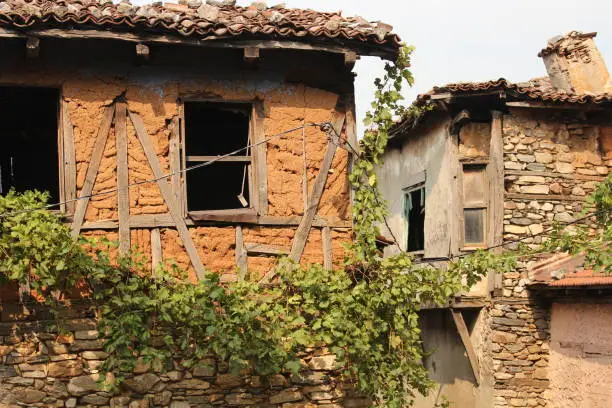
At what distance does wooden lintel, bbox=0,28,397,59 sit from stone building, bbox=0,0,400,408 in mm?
14

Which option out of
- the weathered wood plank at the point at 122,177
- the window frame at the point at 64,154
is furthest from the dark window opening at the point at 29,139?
the weathered wood plank at the point at 122,177

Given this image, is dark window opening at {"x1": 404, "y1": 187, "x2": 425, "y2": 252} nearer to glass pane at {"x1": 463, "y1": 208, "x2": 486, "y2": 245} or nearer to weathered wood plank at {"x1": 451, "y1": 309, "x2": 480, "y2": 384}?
glass pane at {"x1": 463, "y1": 208, "x2": 486, "y2": 245}

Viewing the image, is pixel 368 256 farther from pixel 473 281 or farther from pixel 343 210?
pixel 473 281

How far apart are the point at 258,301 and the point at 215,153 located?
3842mm

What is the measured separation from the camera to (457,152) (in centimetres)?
1326

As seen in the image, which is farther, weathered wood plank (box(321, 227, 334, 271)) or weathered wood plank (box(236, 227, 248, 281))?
weathered wood plank (box(321, 227, 334, 271))

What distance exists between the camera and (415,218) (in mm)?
15445

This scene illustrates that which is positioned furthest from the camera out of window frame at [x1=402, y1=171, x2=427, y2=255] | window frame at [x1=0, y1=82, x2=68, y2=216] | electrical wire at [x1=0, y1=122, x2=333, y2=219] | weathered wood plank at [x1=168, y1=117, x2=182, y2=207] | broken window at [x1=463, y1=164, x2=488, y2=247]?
window frame at [x1=402, y1=171, x2=427, y2=255]

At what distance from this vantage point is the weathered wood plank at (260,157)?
842 centimetres

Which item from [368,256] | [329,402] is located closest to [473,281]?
[368,256]

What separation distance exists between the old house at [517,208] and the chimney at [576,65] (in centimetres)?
5

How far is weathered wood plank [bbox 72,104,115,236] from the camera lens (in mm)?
7973

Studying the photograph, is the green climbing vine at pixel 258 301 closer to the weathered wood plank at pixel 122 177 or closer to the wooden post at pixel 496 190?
the weathered wood plank at pixel 122 177

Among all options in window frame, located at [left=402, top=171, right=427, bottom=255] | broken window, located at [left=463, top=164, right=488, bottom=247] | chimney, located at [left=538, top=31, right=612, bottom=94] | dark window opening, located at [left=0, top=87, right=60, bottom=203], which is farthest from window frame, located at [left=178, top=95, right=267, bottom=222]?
chimney, located at [left=538, top=31, right=612, bottom=94]
